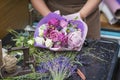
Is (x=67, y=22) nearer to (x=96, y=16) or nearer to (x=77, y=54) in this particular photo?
(x=77, y=54)

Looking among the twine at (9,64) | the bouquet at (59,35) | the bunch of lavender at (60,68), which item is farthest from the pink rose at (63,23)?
the twine at (9,64)

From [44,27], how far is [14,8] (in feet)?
1.88

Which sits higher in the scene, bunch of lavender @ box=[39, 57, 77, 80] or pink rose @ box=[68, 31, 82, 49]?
pink rose @ box=[68, 31, 82, 49]

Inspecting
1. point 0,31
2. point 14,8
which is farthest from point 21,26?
point 0,31

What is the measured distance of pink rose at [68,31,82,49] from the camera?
121cm

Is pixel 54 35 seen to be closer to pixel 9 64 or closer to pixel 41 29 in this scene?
pixel 41 29

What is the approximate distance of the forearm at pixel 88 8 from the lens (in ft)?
4.73

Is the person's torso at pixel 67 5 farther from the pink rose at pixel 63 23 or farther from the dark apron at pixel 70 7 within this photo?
the pink rose at pixel 63 23

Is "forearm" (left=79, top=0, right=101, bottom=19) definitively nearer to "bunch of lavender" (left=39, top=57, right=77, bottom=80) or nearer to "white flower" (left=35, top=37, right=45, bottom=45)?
"white flower" (left=35, top=37, right=45, bottom=45)

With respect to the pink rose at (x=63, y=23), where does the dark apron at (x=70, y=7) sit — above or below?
above

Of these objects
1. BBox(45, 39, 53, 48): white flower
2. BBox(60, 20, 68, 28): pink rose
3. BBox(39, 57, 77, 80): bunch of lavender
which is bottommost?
BBox(39, 57, 77, 80): bunch of lavender

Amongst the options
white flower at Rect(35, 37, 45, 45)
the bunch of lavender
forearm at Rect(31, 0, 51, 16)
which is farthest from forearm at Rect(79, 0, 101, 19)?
the bunch of lavender

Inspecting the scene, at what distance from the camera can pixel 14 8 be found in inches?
69.3

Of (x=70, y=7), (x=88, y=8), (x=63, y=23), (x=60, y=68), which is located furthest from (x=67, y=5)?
(x=60, y=68)
